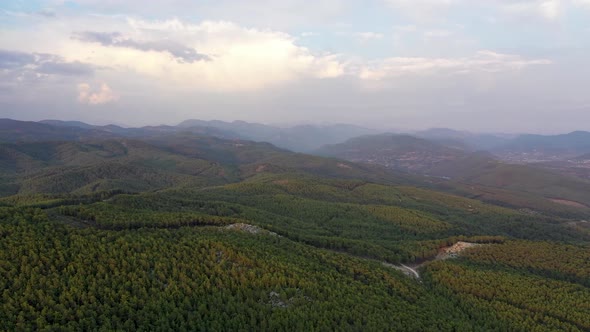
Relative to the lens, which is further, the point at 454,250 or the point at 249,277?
the point at 454,250

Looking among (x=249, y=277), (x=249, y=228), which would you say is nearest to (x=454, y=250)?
(x=249, y=228)

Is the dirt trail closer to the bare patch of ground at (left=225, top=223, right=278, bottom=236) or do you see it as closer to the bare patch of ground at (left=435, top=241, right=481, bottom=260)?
the bare patch of ground at (left=435, top=241, right=481, bottom=260)

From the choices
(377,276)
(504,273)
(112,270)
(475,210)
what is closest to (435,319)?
(377,276)

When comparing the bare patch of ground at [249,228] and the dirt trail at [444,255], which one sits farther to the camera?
the bare patch of ground at [249,228]

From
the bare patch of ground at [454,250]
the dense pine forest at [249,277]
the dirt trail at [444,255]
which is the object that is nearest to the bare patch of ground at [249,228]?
the dense pine forest at [249,277]

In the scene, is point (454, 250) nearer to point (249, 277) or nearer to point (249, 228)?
point (249, 228)

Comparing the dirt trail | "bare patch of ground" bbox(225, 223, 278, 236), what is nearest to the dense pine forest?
"bare patch of ground" bbox(225, 223, 278, 236)

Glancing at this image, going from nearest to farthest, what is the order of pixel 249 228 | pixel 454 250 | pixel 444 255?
1. pixel 249 228
2. pixel 444 255
3. pixel 454 250

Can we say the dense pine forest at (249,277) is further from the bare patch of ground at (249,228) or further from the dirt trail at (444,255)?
the dirt trail at (444,255)

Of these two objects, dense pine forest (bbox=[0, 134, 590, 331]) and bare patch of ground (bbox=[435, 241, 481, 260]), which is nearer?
dense pine forest (bbox=[0, 134, 590, 331])

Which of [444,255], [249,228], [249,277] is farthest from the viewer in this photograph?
[444,255]

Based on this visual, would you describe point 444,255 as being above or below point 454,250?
below
